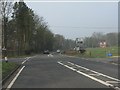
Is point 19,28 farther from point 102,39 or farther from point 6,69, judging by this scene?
point 6,69

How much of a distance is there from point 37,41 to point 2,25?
58.0 meters

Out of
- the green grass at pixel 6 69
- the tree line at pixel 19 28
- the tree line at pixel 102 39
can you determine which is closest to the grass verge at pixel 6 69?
the green grass at pixel 6 69

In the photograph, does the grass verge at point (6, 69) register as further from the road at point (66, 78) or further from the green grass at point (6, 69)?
the road at point (66, 78)

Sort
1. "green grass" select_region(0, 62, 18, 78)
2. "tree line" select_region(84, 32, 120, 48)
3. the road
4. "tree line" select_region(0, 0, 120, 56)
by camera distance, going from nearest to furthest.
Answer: the road → "green grass" select_region(0, 62, 18, 78) → "tree line" select_region(0, 0, 120, 56) → "tree line" select_region(84, 32, 120, 48)

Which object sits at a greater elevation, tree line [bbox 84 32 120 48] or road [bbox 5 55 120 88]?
tree line [bbox 84 32 120 48]

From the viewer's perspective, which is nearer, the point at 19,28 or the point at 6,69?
the point at 6,69

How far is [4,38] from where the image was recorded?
72.3 metres

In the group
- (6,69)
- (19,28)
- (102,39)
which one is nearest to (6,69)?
(6,69)

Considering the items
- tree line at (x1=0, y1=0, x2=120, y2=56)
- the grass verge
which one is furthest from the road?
tree line at (x1=0, y1=0, x2=120, y2=56)

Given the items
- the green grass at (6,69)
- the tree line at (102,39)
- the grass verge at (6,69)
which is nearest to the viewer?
the grass verge at (6,69)

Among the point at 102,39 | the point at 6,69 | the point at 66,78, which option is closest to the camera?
the point at 66,78

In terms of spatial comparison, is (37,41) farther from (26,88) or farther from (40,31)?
(26,88)

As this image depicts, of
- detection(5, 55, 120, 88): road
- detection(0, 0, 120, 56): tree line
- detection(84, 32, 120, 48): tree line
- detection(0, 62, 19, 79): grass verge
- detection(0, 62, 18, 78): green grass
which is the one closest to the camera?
detection(5, 55, 120, 88): road

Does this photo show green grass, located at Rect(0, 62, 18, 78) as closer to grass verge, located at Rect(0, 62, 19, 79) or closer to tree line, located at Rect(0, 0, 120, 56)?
grass verge, located at Rect(0, 62, 19, 79)
